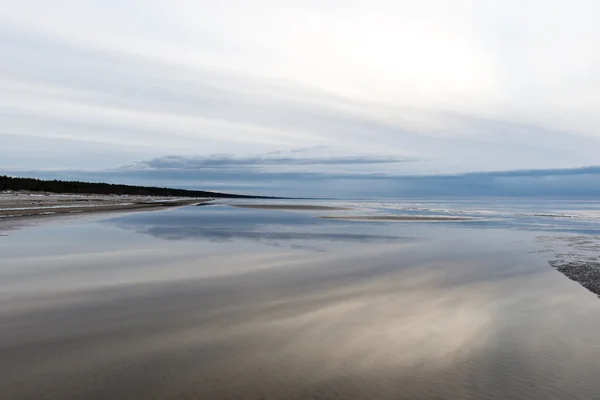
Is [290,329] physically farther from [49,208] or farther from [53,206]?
[53,206]

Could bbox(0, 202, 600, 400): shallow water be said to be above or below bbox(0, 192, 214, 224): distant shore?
below

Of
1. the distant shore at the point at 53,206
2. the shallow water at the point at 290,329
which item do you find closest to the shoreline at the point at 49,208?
the distant shore at the point at 53,206

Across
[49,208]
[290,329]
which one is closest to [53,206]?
[49,208]

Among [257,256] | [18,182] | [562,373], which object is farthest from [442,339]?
[18,182]

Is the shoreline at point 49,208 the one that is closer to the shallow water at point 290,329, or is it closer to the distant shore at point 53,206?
the distant shore at point 53,206

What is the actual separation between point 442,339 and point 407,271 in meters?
5.68

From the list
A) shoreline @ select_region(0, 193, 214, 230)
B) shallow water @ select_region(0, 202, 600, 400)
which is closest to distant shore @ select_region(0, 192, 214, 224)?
shoreline @ select_region(0, 193, 214, 230)

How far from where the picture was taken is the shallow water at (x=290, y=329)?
A: 489cm

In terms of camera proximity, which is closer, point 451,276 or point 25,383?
point 25,383

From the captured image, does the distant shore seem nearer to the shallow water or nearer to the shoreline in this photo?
the shoreline

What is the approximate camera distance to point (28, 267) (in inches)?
451

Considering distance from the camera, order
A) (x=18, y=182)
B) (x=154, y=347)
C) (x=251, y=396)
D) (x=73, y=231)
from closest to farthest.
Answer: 1. (x=251, y=396)
2. (x=154, y=347)
3. (x=73, y=231)
4. (x=18, y=182)

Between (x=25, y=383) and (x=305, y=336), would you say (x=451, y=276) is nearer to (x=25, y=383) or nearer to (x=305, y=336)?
(x=305, y=336)

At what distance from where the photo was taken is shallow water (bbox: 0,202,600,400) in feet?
16.0
